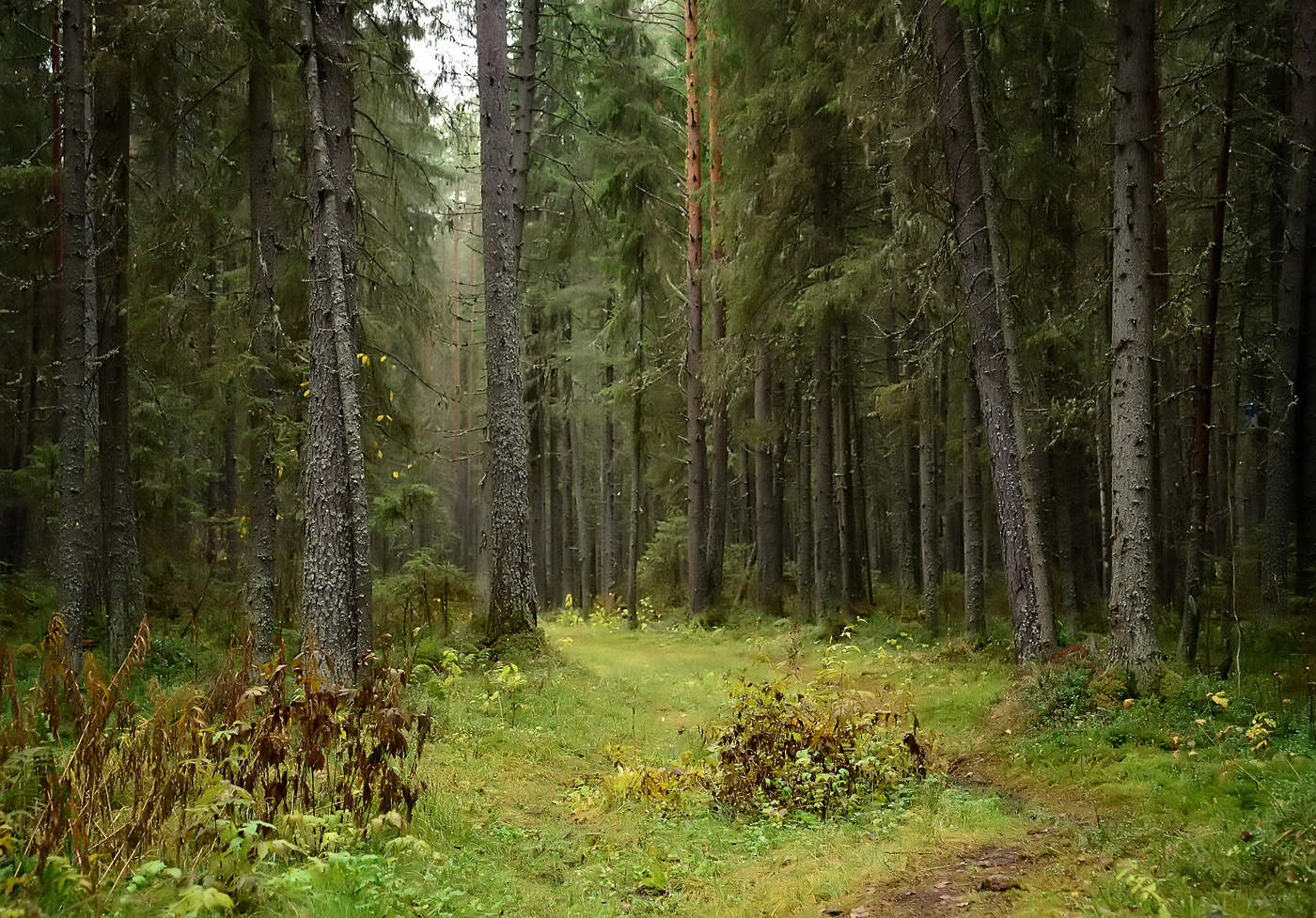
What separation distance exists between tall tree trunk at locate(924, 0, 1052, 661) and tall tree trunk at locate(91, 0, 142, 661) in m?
10.7

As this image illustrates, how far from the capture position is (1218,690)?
7203 mm

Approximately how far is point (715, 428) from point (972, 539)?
7.98 metres

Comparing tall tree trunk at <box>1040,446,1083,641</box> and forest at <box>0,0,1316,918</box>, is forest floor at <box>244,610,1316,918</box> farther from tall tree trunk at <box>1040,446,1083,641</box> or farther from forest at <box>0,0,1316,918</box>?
tall tree trunk at <box>1040,446,1083,641</box>

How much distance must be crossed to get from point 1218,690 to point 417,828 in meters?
6.54

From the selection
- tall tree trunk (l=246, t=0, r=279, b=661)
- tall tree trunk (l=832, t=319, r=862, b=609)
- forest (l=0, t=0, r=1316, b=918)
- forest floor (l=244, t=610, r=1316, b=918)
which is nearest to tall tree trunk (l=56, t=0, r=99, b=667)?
forest (l=0, t=0, r=1316, b=918)

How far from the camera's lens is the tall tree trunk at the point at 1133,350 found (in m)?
8.08

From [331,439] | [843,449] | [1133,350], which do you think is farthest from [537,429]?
[1133,350]

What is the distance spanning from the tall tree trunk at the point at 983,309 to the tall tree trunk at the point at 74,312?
961 centimetres

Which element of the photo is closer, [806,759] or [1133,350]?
[806,759]

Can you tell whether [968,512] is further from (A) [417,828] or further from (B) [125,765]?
(B) [125,765]

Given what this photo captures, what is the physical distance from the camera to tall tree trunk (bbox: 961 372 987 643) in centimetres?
1295

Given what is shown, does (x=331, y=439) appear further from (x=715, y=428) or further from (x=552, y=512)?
(x=552, y=512)

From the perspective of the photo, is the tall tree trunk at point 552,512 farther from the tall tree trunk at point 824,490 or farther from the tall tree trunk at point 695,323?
the tall tree trunk at point 824,490

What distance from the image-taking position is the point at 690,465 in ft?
64.0
